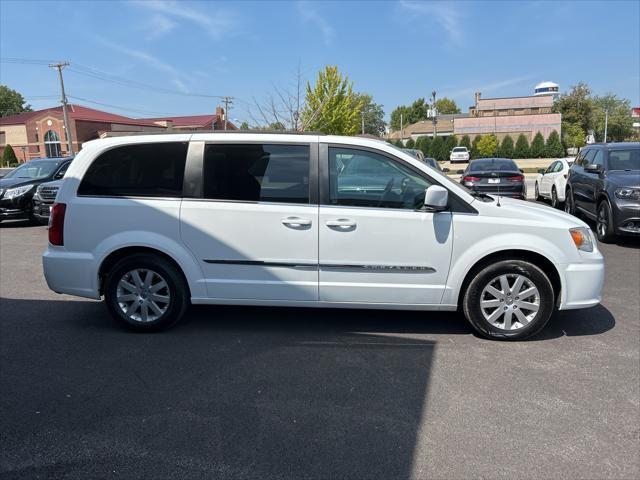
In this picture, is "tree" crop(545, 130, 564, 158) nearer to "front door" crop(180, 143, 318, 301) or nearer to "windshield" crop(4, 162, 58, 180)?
"windshield" crop(4, 162, 58, 180)

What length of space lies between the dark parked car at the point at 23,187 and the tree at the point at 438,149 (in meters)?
50.0

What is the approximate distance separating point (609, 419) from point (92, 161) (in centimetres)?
475

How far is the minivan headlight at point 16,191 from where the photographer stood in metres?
12.7

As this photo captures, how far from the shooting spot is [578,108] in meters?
71.2

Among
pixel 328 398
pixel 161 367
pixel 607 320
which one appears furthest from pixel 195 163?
pixel 607 320

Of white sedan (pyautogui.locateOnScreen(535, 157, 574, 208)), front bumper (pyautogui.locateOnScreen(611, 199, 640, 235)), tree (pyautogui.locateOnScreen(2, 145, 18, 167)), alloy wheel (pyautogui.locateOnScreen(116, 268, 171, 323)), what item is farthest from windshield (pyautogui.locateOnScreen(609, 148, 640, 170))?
tree (pyautogui.locateOnScreen(2, 145, 18, 167))

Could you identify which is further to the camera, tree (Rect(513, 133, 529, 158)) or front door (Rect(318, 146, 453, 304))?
tree (Rect(513, 133, 529, 158))

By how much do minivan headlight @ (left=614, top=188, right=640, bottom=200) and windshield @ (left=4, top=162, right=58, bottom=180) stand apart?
13186 mm

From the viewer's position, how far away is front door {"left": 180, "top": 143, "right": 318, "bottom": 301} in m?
4.66

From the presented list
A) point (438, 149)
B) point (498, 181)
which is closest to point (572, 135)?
point (438, 149)

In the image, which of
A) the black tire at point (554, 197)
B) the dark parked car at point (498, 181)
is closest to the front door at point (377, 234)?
the dark parked car at point (498, 181)

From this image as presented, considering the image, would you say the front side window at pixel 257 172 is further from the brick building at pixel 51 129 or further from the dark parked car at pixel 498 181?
the brick building at pixel 51 129

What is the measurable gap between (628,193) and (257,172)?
23.4 ft

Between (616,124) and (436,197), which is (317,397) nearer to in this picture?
(436,197)
